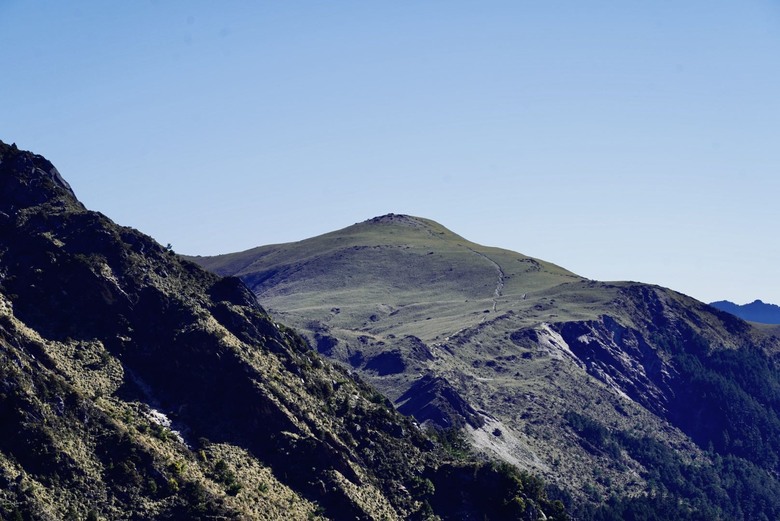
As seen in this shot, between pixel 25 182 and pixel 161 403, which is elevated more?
pixel 25 182

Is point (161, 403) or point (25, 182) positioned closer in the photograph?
point (161, 403)

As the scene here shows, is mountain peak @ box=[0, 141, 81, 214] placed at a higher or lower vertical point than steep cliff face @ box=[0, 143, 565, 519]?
higher

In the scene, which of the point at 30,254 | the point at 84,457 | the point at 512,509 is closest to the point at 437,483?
the point at 512,509

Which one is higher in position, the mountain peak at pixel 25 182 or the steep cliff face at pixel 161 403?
the mountain peak at pixel 25 182

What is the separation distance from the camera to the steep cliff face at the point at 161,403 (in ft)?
345

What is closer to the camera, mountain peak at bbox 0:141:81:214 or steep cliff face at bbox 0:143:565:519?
steep cliff face at bbox 0:143:565:519

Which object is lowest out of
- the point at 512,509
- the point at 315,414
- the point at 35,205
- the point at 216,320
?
the point at 512,509

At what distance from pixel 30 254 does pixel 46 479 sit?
35702mm

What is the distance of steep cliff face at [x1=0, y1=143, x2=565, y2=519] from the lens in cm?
10512

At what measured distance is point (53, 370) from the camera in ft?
372

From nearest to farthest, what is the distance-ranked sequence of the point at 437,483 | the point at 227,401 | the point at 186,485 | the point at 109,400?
the point at 186,485, the point at 109,400, the point at 227,401, the point at 437,483

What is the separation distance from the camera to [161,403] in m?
121

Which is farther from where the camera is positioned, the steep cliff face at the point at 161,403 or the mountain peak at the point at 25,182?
the mountain peak at the point at 25,182

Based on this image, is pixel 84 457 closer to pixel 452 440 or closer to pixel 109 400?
pixel 109 400
